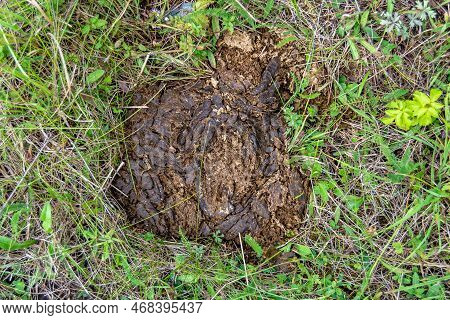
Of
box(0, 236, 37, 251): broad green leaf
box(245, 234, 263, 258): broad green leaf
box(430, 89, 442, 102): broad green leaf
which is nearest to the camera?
box(430, 89, 442, 102): broad green leaf

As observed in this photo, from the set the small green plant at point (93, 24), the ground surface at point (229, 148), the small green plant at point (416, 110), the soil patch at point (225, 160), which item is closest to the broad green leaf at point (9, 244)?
the ground surface at point (229, 148)

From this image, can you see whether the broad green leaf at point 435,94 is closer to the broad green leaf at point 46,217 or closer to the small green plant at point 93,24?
the small green plant at point 93,24

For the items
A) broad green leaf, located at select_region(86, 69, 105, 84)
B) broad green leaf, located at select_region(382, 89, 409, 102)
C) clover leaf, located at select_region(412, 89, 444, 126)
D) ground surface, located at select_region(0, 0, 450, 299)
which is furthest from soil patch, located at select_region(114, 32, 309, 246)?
clover leaf, located at select_region(412, 89, 444, 126)

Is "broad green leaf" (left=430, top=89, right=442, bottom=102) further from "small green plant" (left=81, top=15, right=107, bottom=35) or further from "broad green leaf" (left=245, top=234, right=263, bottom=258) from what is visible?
"small green plant" (left=81, top=15, right=107, bottom=35)

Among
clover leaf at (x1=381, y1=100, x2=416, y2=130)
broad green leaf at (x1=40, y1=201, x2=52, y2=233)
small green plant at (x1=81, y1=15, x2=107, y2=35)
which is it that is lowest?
broad green leaf at (x1=40, y1=201, x2=52, y2=233)

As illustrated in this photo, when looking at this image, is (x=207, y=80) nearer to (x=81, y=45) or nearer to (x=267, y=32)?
(x=267, y=32)
